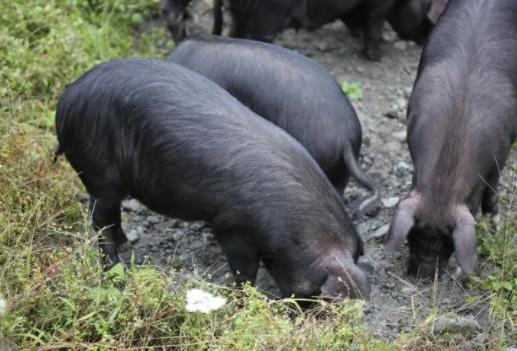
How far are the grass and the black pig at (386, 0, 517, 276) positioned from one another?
0.39 metres

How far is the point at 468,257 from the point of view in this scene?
488 cm

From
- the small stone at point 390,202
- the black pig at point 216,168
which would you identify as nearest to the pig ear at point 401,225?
the black pig at point 216,168

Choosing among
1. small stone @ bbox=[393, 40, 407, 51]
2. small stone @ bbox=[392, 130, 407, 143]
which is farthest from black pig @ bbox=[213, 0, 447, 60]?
small stone @ bbox=[392, 130, 407, 143]

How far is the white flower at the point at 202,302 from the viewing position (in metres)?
4.00

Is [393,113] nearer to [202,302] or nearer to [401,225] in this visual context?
[401,225]

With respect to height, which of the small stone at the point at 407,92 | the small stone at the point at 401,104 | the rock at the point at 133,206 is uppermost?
the small stone at the point at 407,92

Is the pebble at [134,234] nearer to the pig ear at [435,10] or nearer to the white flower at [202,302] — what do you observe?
the white flower at [202,302]

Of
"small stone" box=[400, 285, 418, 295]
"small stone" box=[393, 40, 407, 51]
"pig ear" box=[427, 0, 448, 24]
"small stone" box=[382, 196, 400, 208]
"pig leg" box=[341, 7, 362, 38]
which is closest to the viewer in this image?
"small stone" box=[400, 285, 418, 295]

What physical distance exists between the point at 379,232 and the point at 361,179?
560mm

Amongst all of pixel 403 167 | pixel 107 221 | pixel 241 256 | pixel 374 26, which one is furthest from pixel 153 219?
pixel 374 26

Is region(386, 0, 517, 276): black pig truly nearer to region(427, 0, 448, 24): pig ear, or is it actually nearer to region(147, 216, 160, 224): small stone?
region(427, 0, 448, 24): pig ear

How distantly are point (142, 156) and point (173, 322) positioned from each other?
99 centimetres

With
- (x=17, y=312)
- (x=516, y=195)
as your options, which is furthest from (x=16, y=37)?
(x=516, y=195)

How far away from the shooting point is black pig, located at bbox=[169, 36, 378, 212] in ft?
18.2
